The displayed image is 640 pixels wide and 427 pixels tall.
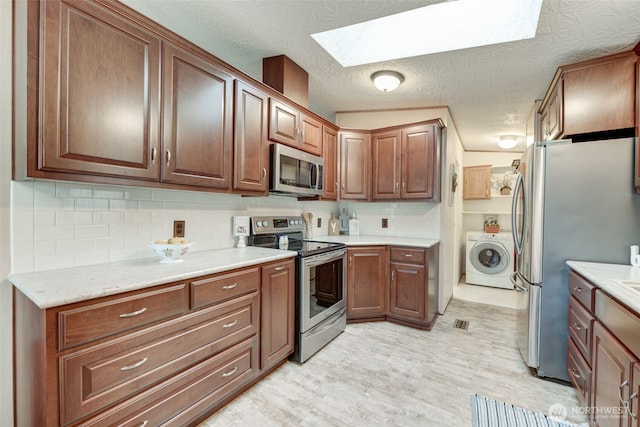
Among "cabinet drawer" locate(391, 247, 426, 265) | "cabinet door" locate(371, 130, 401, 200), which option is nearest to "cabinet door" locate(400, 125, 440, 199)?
"cabinet door" locate(371, 130, 401, 200)

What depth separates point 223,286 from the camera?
171 centimetres

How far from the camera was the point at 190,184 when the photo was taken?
5.88 ft

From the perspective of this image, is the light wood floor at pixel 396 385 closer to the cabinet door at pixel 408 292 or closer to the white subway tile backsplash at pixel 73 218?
the cabinet door at pixel 408 292

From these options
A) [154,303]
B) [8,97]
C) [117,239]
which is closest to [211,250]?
[117,239]

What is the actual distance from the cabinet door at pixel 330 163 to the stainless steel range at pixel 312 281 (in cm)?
49

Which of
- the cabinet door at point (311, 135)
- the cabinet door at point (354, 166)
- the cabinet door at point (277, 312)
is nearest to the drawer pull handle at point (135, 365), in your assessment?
the cabinet door at point (277, 312)

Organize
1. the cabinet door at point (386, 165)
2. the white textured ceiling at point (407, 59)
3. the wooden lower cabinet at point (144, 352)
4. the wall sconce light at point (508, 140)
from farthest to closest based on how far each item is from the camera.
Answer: the wall sconce light at point (508, 140) → the cabinet door at point (386, 165) → the white textured ceiling at point (407, 59) → the wooden lower cabinet at point (144, 352)

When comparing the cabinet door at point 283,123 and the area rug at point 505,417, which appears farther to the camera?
the cabinet door at point 283,123

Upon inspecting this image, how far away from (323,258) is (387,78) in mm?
1780

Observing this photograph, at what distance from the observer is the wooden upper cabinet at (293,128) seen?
2.41 meters

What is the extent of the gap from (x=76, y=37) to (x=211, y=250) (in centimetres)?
150

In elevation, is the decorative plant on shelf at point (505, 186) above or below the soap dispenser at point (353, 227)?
above

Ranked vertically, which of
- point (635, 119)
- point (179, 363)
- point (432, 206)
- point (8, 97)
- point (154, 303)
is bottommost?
point (179, 363)

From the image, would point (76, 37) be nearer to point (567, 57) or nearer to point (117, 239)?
point (117, 239)
